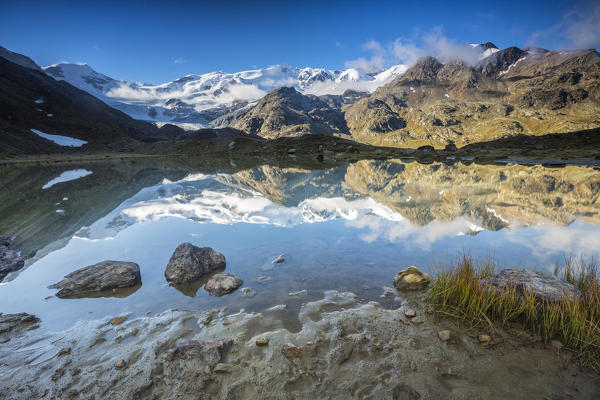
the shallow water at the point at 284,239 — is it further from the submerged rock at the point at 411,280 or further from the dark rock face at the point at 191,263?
the submerged rock at the point at 411,280

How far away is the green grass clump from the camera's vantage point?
4.63 metres

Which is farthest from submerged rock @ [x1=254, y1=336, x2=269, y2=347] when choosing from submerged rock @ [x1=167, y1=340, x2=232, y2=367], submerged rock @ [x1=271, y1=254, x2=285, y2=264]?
submerged rock @ [x1=271, y1=254, x2=285, y2=264]

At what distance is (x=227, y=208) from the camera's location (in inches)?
701

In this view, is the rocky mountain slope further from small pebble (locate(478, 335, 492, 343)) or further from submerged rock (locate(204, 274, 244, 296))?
small pebble (locate(478, 335, 492, 343))

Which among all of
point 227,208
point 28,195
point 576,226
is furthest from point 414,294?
point 28,195

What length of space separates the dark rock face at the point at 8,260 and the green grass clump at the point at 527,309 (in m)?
13.8

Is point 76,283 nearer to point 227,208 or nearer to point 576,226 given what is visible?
point 227,208

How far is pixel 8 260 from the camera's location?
9602 mm

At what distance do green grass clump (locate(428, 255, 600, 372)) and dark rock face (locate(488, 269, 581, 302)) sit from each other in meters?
0.11

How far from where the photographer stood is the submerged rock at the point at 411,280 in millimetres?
7406

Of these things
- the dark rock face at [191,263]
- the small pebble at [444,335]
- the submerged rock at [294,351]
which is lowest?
the small pebble at [444,335]

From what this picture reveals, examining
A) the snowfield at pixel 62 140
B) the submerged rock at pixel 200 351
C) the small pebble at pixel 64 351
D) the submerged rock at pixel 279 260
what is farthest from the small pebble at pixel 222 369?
the snowfield at pixel 62 140

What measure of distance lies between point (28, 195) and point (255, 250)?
27639 millimetres

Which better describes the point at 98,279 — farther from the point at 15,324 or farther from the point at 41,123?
the point at 41,123
